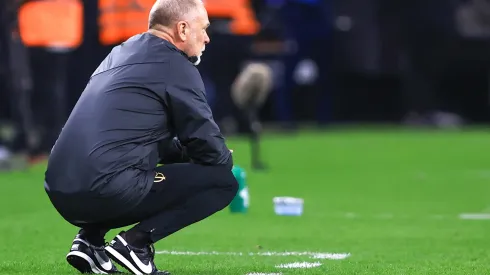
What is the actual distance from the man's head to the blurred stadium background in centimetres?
140

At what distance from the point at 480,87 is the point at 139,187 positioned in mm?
25000

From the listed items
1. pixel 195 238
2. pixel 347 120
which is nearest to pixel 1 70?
pixel 347 120

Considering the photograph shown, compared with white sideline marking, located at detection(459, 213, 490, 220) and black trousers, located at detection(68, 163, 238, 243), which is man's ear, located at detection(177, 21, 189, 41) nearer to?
black trousers, located at detection(68, 163, 238, 243)

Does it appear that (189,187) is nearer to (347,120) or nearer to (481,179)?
(481,179)

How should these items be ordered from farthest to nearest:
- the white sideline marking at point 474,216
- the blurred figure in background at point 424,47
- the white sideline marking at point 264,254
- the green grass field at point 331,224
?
1. the blurred figure in background at point 424,47
2. the white sideline marking at point 474,216
3. the white sideline marking at point 264,254
4. the green grass field at point 331,224

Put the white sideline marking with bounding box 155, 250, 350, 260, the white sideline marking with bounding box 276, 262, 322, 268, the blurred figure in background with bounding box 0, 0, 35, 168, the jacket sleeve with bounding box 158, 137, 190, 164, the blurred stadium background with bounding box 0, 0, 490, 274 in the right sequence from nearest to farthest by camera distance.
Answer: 1. the jacket sleeve with bounding box 158, 137, 190, 164
2. the white sideline marking with bounding box 276, 262, 322, 268
3. the white sideline marking with bounding box 155, 250, 350, 260
4. the blurred stadium background with bounding box 0, 0, 490, 274
5. the blurred figure in background with bounding box 0, 0, 35, 168

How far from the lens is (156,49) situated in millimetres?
5879

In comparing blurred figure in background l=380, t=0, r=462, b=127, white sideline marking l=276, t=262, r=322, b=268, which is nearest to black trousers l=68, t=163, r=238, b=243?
white sideline marking l=276, t=262, r=322, b=268

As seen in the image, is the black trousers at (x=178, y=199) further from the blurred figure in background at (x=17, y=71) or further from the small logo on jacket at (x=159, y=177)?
the blurred figure in background at (x=17, y=71)

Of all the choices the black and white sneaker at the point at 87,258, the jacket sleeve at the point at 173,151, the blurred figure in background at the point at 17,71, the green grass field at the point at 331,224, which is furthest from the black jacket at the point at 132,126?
the blurred figure in background at the point at 17,71

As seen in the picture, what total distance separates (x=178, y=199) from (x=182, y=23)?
927mm

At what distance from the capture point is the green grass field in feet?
22.9

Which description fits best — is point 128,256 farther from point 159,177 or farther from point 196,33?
point 196,33

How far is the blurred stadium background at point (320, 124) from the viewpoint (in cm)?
819
